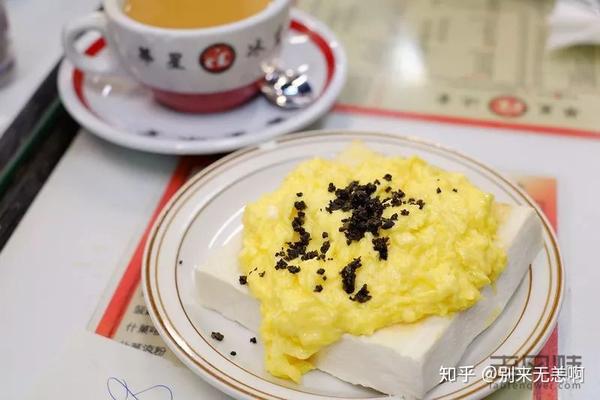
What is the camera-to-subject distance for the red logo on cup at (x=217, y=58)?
1.29 meters

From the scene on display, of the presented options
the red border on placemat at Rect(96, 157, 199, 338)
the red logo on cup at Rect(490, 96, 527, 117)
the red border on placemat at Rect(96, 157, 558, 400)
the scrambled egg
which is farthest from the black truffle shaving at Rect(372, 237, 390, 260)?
the red logo on cup at Rect(490, 96, 527, 117)

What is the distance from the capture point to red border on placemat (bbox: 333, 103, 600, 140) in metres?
1.40

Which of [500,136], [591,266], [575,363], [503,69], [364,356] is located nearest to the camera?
[364,356]

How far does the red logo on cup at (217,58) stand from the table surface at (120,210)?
7.9 inches

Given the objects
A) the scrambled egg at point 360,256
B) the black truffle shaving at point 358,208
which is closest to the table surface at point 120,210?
the scrambled egg at point 360,256

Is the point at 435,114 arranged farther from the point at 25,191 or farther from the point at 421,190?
the point at 25,191

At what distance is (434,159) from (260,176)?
0.31 meters

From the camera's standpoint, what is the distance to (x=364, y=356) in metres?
0.86

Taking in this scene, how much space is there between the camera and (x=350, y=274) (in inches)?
35.1

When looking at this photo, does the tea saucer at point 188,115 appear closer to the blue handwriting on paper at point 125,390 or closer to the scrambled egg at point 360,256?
the scrambled egg at point 360,256

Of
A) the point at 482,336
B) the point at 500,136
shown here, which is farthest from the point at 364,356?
the point at 500,136

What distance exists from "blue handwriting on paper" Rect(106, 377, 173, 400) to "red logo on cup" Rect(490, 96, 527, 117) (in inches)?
35.6

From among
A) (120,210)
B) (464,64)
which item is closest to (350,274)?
(120,210)

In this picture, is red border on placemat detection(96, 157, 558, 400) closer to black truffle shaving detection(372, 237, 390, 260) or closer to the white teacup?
the white teacup
